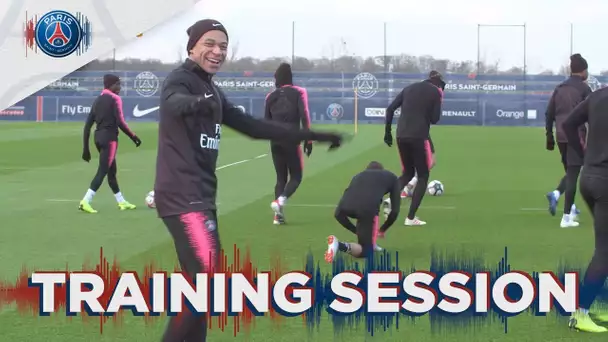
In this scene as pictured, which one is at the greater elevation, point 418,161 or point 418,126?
point 418,126

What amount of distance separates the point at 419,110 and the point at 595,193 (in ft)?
19.7

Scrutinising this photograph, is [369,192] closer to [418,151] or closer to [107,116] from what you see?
[418,151]

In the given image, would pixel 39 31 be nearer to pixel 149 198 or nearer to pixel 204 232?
pixel 149 198

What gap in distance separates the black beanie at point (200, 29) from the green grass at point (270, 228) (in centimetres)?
246

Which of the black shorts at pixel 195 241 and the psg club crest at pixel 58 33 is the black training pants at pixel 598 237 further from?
the psg club crest at pixel 58 33

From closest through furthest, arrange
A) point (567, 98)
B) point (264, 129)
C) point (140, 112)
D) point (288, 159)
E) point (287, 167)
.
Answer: point (264, 129) → point (567, 98) → point (288, 159) → point (287, 167) → point (140, 112)

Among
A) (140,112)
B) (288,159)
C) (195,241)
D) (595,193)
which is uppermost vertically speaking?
(140,112)

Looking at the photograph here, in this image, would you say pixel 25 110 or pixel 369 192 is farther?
pixel 25 110

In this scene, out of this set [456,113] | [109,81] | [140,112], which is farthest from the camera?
[140,112]

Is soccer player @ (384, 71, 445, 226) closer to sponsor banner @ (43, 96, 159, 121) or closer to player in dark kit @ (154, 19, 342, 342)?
player in dark kit @ (154, 19, 342, 342)

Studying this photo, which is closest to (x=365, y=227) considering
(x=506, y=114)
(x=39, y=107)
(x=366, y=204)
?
(x=366, y=204)

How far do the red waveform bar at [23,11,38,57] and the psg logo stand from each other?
0.10 m

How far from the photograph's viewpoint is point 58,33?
1920cm

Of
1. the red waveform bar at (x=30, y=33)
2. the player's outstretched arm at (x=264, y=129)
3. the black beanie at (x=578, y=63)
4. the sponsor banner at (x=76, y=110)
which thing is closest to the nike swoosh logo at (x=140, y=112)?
the sponsor banner at (x=76, y=110)
